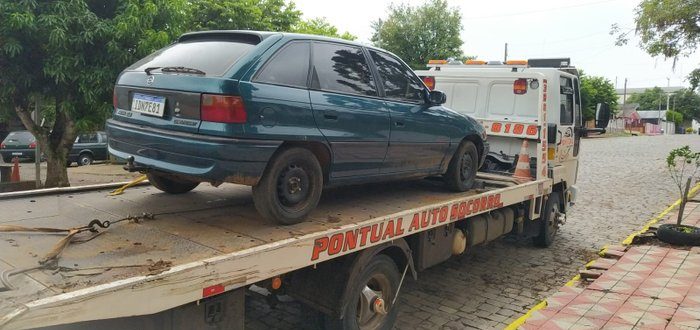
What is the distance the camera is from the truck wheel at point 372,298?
146 inches

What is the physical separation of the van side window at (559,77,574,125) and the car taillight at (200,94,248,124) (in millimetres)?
5169

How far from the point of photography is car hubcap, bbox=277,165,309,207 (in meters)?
3.51

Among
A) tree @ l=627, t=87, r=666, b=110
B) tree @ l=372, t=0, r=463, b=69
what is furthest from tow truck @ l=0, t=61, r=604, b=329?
tree @ l=627, t=87, r=666, b=110

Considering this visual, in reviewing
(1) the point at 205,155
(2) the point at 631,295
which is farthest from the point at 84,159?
(2) the point at 631,295

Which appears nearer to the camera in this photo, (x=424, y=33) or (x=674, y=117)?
(x=424, y=33)

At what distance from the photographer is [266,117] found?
332 cm

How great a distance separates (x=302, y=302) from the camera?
3.73m

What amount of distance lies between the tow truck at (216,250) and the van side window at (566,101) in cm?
78

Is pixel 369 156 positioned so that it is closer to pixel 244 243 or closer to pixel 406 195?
Result: pixel 406 195

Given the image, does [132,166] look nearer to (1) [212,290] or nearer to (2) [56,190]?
(2) [56,190]

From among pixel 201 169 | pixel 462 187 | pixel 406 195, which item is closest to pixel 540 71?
pixel 462 187

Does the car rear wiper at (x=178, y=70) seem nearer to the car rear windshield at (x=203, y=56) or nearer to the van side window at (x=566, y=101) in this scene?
the car rear windshield at (x=203, y=56)

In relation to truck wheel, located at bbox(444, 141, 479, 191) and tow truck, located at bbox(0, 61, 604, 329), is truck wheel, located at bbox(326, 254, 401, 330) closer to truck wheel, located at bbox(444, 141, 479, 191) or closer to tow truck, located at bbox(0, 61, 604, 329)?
tow truck, located at bbox(0, 61, 604, 329)

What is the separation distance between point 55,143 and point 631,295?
9.63 metres
